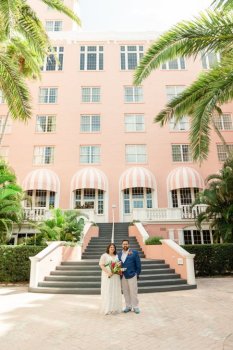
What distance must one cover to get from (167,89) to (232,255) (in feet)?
64.3

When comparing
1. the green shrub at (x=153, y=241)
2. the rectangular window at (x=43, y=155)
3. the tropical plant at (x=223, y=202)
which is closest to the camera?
the green shrub at (x=153, y=241)

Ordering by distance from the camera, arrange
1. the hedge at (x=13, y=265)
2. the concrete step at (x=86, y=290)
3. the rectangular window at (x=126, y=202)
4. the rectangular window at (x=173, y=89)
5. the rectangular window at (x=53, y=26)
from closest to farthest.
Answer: the concrete step at (x=86, y=290), the hedge at (x=13, y=265), the rectangular window at (x=126, y=202), the rectangular window at (x=173, y=89), the rectangular window at (x=53, y=26)

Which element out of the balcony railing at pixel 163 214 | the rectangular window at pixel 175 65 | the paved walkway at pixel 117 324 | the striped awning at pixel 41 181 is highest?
the rectangular window at pixel 175 65

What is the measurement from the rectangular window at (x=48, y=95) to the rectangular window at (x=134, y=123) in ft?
26.0

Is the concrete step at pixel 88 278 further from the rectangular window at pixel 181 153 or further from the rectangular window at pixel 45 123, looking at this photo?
the rectangular window at pixel 45 123

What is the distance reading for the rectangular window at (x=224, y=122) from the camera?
27.0 m

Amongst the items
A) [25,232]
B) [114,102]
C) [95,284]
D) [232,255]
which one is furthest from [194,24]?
[114,102]

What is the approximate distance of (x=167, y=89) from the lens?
28.2 m

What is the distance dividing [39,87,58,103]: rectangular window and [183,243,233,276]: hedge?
824 inches

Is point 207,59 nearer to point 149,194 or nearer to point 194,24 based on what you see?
point 149,194

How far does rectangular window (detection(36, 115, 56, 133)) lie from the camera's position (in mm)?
26639

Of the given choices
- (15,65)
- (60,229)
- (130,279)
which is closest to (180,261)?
(130,279)

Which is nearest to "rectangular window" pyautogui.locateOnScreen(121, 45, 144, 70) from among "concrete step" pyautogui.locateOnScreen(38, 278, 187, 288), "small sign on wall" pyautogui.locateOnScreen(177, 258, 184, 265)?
"small sign on wall" pyautogui.locateOnScreen(177, 258, 184, 265)

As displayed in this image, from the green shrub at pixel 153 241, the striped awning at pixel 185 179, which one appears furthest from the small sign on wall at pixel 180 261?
the striped awning at pixel 185 179
